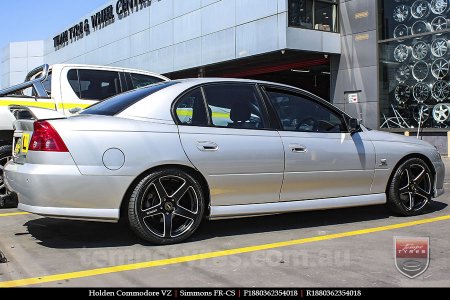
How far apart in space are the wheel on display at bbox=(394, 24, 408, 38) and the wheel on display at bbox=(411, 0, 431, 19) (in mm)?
504

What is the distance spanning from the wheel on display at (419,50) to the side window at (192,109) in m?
14.1

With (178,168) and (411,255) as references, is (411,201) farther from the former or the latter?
(178,168)

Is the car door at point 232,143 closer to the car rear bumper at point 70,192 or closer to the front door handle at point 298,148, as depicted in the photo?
the front door handle at point 298,148

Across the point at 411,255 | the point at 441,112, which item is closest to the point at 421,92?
the point at 441,112

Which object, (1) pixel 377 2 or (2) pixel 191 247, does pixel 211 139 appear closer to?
(2) pixel 191 247

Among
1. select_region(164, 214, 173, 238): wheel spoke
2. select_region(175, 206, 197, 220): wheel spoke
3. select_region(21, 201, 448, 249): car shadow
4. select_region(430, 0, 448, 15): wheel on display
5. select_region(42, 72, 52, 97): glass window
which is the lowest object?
select_region(21, 201, 448, 249): car shadow

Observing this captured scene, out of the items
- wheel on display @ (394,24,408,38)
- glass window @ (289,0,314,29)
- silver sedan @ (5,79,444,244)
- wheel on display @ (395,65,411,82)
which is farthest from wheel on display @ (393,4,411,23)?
silver sedan @ (5,79,444,244)

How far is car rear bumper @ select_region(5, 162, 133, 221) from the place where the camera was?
4211mm

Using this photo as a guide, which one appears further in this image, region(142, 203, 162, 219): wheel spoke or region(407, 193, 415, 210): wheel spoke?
region(407, 193, 415, 210): wheel spoke

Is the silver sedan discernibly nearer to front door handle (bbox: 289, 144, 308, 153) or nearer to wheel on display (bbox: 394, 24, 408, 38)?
front door handle (bbox: 289, 144, 308, 153)

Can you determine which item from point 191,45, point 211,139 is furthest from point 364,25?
point 211,139

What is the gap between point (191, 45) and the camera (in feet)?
80.0

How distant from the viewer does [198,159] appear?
15.1ft

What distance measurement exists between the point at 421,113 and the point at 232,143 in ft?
45.6
